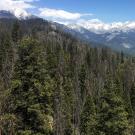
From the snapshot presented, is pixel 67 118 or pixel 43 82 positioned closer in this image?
pixel 43 82

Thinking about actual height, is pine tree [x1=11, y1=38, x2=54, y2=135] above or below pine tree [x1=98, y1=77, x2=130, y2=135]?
above

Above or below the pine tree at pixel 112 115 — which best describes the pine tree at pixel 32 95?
above

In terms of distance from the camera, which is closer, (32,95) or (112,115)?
(32,95)

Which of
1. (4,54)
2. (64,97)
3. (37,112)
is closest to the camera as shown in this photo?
(37,112)

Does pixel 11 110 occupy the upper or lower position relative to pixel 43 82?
lower

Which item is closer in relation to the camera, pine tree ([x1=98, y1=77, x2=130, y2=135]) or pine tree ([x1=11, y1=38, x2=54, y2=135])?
pine tree ([x1=11, y1=38, x2=54, y2=135])

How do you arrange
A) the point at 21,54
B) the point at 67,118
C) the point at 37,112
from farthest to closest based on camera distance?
the point at 67,118 → the point at 21,54 → the point at 37,112

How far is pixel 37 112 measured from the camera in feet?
81.7

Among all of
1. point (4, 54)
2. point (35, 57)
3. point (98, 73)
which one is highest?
point (35, 57)

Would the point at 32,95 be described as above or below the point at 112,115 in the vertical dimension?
above

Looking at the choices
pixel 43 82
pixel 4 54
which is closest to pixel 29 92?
pixel 43 82

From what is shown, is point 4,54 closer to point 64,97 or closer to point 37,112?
point 64,97

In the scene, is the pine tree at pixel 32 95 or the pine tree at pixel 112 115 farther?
A: the pine tree at pixel 112 115

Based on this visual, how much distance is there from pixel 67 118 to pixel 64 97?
882 centimetres
